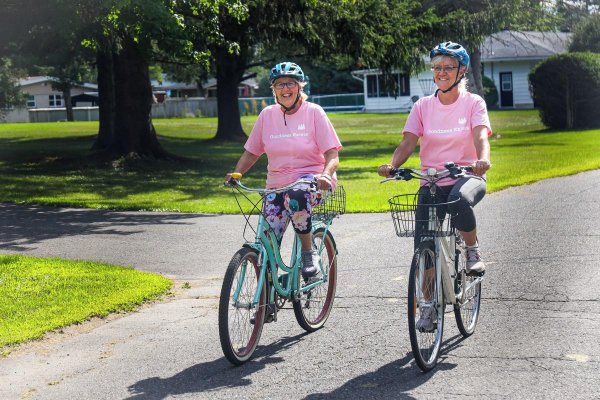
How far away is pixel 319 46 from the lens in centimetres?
2639

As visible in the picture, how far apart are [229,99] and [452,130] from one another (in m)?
35.1

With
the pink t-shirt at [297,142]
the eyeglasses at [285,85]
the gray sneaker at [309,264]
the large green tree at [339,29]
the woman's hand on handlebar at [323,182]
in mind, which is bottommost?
the gray sneaker at [309,264]

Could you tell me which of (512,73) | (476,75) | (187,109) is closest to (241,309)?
(476,75)

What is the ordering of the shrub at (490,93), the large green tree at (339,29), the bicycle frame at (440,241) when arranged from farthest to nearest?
the shrub at (490,93) < the large green tree at (339,29) < the bicycle frame at (440,241)

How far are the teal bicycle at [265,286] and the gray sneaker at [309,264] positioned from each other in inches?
1.9

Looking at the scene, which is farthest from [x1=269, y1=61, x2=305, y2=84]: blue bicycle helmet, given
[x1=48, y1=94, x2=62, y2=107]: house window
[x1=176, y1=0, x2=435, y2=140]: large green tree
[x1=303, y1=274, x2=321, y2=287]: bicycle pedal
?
[x1=48, y1=94, x2=62, y2=107]: house window

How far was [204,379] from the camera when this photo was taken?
652 centimetres

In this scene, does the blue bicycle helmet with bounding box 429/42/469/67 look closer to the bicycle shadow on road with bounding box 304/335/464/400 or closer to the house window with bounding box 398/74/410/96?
the bicycle shadow on road with bounding box 304/335/464/400

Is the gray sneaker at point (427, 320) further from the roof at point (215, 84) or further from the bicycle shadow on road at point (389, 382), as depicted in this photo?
the roof at point (215, 84)

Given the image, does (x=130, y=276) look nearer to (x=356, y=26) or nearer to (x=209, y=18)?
(x=209, y=18)

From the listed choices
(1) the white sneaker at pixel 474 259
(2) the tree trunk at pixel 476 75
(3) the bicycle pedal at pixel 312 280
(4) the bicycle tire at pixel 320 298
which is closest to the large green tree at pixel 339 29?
(2) the tree trunk at pixel 476 75

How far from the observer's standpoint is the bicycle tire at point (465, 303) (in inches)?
281

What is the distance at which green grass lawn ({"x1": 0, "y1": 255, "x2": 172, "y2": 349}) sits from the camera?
8.18 m

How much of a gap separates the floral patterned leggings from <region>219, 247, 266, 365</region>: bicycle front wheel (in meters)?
0.42
